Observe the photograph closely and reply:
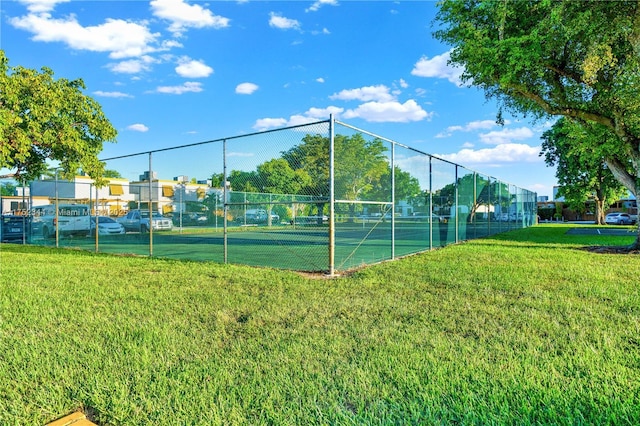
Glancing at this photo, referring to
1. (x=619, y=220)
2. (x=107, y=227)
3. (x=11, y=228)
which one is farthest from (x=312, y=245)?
(x=619, y=220)

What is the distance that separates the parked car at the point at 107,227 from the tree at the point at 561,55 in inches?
535

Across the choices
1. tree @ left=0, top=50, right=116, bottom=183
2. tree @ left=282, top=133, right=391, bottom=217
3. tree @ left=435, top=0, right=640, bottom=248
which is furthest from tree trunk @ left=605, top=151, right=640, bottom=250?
tree @ left=0, top=50, right=116, bottom=183

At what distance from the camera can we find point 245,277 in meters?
6.07

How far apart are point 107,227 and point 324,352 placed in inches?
575

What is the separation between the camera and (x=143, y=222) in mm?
17781

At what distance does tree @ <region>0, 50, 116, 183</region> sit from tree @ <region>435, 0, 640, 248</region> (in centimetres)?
1055

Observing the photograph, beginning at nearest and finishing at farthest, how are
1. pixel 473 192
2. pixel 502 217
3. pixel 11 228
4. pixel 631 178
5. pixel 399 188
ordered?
1. pixel 399 188
2. pixel 631 178
3. pixel 473 192
4. pixel 11 228
5. pixel 502 217

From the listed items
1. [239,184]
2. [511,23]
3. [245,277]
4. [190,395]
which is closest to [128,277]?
[245,277]

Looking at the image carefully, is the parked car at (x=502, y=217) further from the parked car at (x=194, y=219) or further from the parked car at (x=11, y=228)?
the parked car at (x=11, y=228)

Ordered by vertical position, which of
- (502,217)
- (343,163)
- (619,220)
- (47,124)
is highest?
(47,124)

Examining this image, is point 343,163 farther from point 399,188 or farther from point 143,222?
point 143,222

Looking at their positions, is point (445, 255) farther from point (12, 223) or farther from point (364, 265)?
point (12, 223)

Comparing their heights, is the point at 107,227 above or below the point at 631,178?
below

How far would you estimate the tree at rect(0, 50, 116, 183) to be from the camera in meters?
8.45
